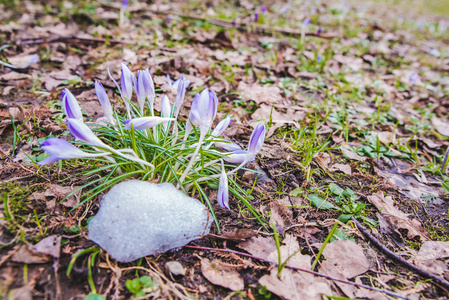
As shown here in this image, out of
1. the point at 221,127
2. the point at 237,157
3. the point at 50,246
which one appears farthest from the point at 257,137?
the point at 50,246

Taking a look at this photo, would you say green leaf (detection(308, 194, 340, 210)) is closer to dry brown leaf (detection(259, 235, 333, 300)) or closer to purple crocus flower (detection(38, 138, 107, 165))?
dry brown leaf (detection(259, 235, 333, 300))

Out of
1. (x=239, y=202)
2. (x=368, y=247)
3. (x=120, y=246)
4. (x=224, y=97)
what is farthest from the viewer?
(x=224, y=97)

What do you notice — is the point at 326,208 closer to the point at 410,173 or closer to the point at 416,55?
the point at 410,173

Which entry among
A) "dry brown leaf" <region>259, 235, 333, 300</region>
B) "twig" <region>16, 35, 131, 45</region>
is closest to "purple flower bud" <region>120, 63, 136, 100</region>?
"dry brown leaf" <region>259, 235, 333, 300</region>

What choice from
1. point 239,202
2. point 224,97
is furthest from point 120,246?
point 224,97

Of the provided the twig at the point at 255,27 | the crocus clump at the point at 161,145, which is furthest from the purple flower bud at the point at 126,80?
the twig at the point at 255,27

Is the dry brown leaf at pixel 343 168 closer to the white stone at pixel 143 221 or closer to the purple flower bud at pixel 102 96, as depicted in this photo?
the white stone at pixel 143 221
